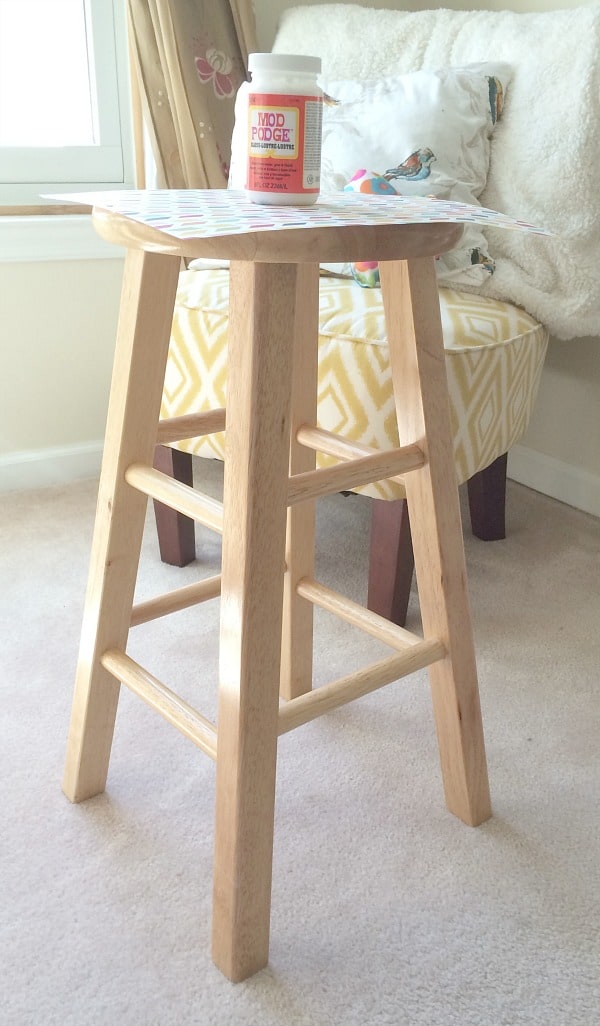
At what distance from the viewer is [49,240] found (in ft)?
5.50

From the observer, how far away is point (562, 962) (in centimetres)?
77

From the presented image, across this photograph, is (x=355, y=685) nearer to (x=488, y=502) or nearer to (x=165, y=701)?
(x=165, y=701)

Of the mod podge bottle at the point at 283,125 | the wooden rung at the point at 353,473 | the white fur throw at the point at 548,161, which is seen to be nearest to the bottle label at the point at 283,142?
the mod podge bottle at the point at 283,125

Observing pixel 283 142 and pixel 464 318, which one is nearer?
pixel 283 142

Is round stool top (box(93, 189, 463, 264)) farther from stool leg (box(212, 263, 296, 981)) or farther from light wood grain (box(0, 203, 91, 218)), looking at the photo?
light wood grain (box(0, 203, 91, 218))

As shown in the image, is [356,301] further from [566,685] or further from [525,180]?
[566,685]

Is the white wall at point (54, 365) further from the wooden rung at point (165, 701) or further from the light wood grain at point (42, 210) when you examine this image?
the wooden rung at point (165, 701)

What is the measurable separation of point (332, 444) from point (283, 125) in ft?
1.10

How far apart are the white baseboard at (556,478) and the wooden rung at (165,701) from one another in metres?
1.11

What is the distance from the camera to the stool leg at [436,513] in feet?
2.66

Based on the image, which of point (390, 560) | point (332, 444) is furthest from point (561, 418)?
point (332, 444)

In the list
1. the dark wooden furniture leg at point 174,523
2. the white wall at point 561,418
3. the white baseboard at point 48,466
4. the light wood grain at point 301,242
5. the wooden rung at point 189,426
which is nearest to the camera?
the light wood grain at point 301,242

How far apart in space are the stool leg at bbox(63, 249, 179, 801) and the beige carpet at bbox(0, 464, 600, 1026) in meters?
0.08

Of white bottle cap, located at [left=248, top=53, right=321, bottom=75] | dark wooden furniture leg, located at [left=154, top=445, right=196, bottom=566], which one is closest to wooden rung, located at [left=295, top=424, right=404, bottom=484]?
white bottle cap, located at [left=248, top=53, right=321, bottom=75]
